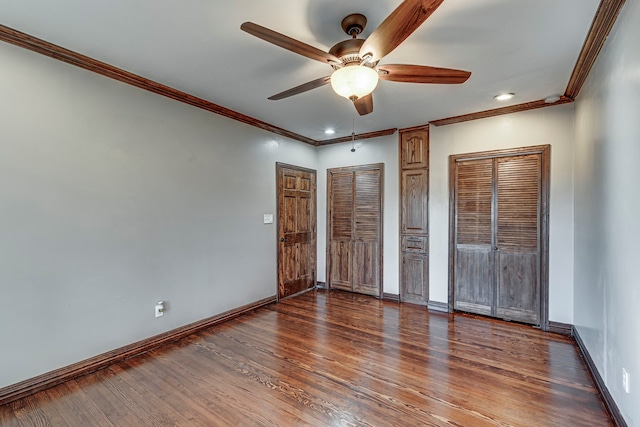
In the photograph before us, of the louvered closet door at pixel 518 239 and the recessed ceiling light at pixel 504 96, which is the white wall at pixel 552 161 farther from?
the recessed ceiling light at pixel 504 96

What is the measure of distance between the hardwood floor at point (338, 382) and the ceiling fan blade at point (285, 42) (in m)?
2.24

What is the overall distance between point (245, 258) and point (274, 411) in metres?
2.12

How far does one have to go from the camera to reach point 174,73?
2.63 meters

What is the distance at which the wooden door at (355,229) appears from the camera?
4574 millimetres

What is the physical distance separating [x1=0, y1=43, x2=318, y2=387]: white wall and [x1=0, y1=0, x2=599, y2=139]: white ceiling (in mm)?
355

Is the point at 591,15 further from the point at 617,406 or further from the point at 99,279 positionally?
the point at 99,279

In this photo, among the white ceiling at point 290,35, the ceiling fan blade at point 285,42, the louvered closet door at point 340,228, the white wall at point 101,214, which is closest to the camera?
the ceiling fan blade at point 285,42

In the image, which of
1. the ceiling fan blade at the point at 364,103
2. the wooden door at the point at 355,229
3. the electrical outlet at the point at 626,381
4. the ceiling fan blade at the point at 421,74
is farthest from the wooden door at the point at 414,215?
the electrical outlet at the point at 626,381

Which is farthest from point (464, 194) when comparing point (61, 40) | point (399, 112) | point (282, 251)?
point (61, 40)

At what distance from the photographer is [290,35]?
6.77 feet

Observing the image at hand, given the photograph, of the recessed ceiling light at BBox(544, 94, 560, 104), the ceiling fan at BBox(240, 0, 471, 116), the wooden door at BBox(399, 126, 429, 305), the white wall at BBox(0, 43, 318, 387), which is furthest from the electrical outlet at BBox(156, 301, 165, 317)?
the recessed ceiling light at BBox(544, 94, 560, 104)

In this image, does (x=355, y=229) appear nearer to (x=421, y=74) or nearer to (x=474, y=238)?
(x=474, y=238)

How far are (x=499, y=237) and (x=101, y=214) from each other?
408 centimetres

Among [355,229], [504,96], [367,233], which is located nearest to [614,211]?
[504,96]
